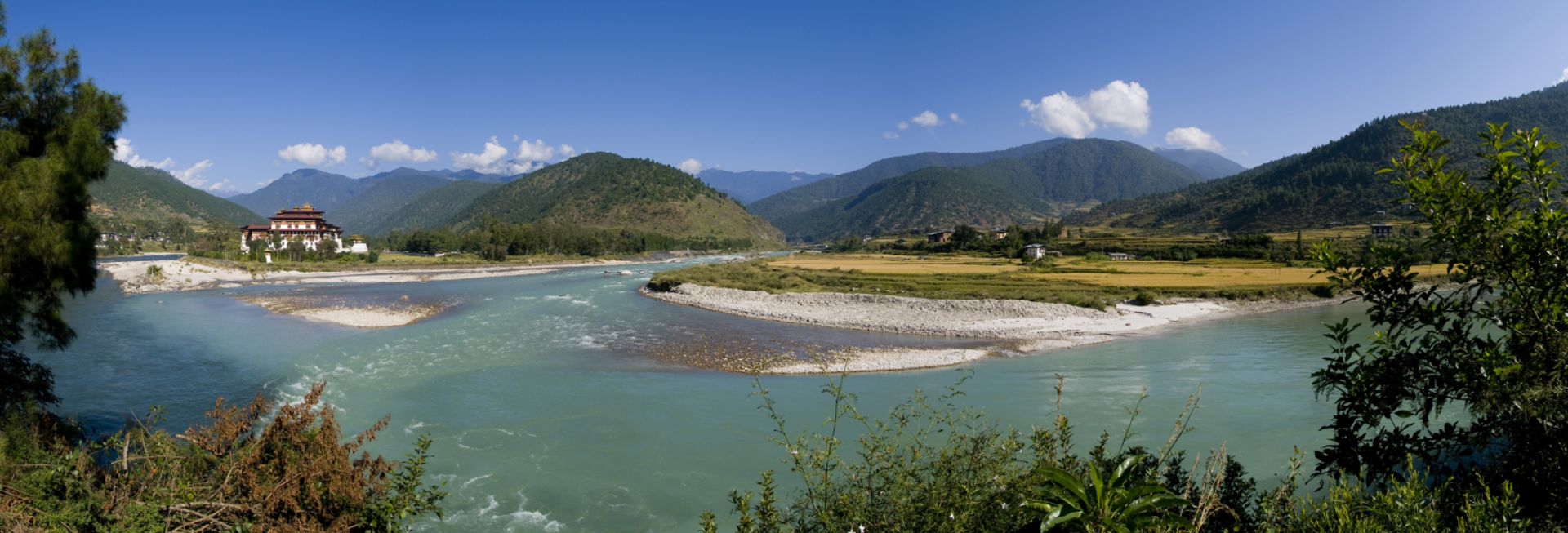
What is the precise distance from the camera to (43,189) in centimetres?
784

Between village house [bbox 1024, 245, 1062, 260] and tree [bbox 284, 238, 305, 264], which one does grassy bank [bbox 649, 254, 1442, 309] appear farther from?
tree [bbox 284, 238, 305, 264]

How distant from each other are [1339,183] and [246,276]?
168683 mm

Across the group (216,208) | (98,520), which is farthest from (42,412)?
(216,208)

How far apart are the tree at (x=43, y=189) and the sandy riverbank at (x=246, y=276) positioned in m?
52.1

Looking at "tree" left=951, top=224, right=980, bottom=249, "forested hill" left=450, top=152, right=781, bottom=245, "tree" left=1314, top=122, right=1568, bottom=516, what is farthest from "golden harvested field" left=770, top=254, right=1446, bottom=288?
"forested hill" left=450, top=152, right=781, bottom=245

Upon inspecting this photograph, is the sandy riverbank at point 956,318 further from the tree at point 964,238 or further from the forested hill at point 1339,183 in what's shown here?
the forested hill at point 1339,183

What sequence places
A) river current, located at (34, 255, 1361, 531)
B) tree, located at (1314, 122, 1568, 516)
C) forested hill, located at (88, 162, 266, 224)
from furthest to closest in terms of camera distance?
forested hill, located at (88, 162, 266, 224) → river current, located at (34, 255, 1361, 531) → tree, located at (1314, 122, 1568, 516)

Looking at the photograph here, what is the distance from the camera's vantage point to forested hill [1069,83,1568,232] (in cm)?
10219

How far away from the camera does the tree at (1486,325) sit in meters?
3.80

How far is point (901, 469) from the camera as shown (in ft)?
16.3

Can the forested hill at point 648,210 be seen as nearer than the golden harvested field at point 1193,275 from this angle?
No

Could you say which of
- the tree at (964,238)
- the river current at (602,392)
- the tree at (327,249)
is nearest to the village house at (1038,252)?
the tree at (964,238)

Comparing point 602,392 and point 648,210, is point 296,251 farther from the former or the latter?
point 648,210

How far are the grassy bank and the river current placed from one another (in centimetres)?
617
